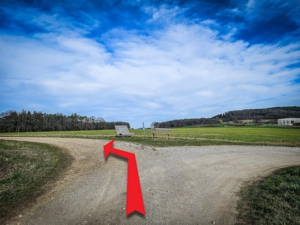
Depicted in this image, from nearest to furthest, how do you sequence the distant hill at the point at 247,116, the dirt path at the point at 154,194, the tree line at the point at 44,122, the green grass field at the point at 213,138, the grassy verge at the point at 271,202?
1. the grassy verge at the point at 271,202
2. the dirt path at the point at 154,194
3. the green grass field at the point at 213,138
4. the tree line at the point at 44,122
5. the distant hill at the point at 247,116

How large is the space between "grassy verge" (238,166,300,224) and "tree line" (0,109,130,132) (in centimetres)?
10781

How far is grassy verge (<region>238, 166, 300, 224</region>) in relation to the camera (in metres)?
3.99

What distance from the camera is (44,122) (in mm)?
98312

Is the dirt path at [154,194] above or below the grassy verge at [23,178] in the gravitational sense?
below

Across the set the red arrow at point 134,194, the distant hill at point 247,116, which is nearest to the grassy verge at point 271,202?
the red arrow at point 134,194

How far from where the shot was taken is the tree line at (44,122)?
288ft

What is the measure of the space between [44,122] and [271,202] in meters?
113

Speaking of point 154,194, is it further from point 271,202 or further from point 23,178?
point 23,178

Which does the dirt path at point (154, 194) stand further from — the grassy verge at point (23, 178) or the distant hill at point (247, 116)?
the distant hill at point (247, 116)

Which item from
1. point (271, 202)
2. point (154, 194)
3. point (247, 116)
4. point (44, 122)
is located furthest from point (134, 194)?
point (247, 116)

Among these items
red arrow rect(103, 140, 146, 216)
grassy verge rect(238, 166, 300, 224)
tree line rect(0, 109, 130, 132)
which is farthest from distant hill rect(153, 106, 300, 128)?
grassy verge rect(238, 166, 300, 224)

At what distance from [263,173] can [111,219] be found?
665 cm

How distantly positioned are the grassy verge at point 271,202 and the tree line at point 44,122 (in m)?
108

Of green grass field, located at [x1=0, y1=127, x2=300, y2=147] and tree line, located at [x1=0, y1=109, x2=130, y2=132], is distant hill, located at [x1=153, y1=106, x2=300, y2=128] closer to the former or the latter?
tree line, located at [x1=0, y1=109, x2=130, y2=132]
